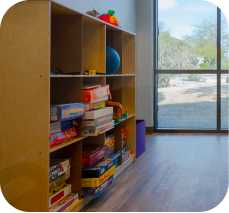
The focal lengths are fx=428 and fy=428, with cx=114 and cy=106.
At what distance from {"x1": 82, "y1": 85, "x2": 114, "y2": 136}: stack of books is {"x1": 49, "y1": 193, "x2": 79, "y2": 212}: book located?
442 millimetres

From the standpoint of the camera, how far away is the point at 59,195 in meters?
2.68

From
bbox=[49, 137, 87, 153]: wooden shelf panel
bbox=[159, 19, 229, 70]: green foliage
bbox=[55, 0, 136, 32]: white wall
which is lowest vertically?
bbox=[49, 137, 87, 153]: wooden shelf panel

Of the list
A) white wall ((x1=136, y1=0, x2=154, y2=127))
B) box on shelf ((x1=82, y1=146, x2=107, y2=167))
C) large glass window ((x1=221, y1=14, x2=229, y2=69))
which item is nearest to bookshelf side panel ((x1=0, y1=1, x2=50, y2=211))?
box on shelf ((x1=82, y1=146, x2=107, y2=167))

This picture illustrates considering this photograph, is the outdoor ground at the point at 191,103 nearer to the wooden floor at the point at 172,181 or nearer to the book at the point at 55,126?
the wooden floor at the point at 172,181

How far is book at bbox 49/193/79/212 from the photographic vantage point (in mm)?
2565

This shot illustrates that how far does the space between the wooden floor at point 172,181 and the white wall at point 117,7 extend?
5.48 feet

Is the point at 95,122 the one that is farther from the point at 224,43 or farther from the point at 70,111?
the point at 224,43

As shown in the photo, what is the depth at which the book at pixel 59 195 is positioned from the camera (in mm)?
2557

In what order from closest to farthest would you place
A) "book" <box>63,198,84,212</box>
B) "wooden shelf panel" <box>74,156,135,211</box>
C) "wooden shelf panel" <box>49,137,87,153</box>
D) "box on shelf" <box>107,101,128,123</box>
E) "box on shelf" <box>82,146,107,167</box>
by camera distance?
"wooden shelf panel" <box>49,137,87,153</box> → "book" <box>63,198,84,212</box> → "wooden shelf panel" <box>74,156,135,211</box> → "box on shelf" <box>82,146,107,167</box> → "box on shelf" <box>107,101,128,123</box>

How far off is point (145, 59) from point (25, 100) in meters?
4.49

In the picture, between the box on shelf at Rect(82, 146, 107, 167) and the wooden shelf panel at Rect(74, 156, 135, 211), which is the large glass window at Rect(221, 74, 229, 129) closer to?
the wooden shelf panel at Rect(74, 156, 135, 211)

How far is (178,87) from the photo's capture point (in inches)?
266

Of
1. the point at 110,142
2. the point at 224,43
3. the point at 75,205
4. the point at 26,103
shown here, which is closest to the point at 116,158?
the point at 110,142

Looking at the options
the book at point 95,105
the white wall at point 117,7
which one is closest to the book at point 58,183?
the book at point 95,105
